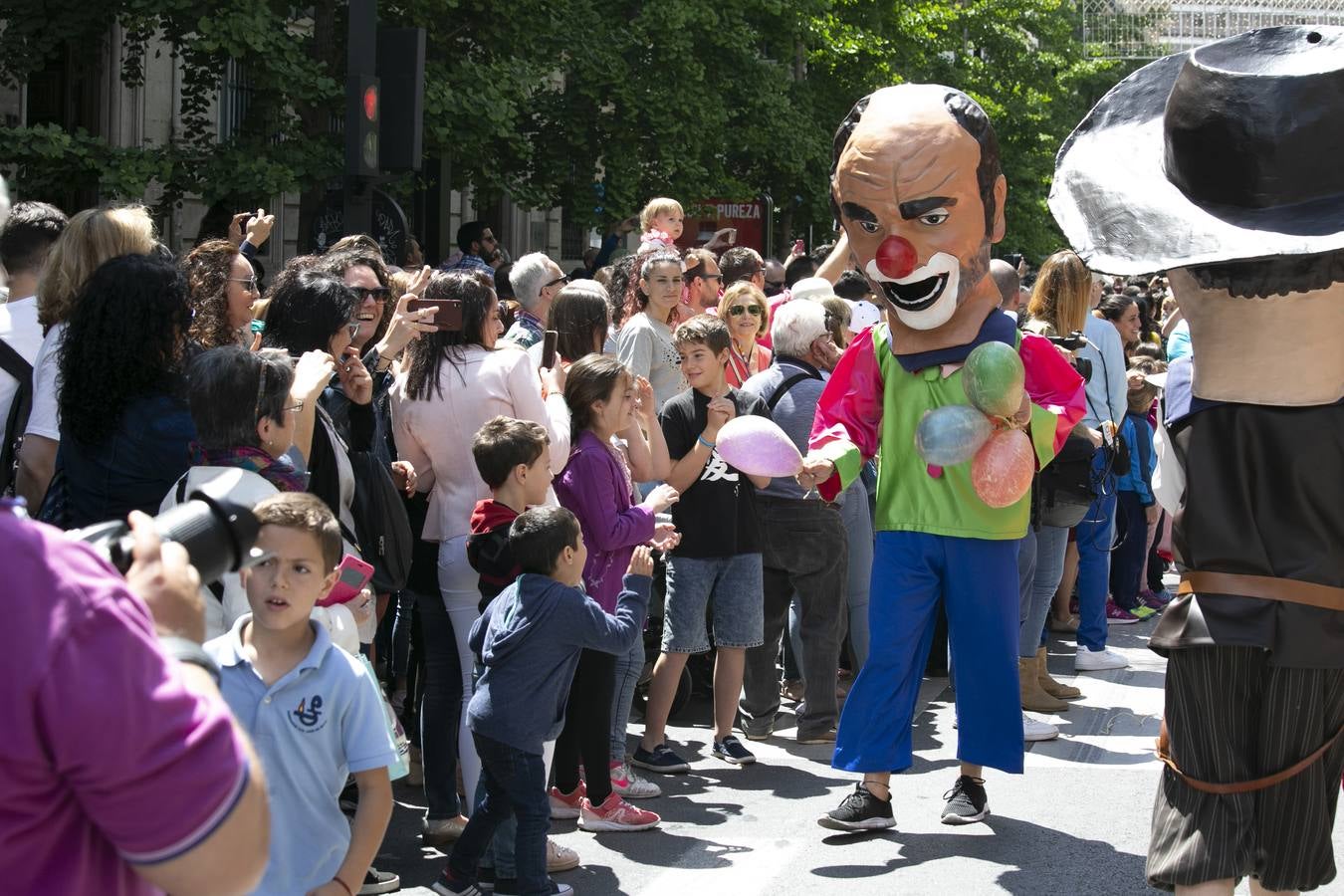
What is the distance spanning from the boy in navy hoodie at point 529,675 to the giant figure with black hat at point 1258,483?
5.45 ft

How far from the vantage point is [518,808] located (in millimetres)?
4816

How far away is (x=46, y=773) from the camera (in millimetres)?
1753

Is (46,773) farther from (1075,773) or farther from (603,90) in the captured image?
(603,90)

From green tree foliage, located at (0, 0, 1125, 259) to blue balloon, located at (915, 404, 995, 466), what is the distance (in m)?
7.55

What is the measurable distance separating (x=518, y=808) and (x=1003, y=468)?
6.59 ft

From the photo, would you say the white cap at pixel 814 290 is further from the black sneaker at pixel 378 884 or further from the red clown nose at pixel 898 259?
the black sneaker at pixel 378 884

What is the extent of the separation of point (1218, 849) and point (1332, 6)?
241ft

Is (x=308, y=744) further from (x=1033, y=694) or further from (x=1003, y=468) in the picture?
(x=1033, y=694)

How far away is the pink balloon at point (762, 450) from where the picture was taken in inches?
231

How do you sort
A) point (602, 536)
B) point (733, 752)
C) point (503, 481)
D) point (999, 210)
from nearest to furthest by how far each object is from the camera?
point (503, 481), point (602, 536), point (999, 210), point (733, 752)

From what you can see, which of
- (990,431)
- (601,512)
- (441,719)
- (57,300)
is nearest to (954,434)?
(990,431)

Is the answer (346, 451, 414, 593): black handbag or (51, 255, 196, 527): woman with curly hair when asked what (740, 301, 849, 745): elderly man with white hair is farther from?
(51, 255, 196, 527): woman with curly hair

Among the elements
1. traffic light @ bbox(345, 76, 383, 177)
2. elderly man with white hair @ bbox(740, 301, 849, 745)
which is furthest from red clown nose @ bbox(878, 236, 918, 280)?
traffic light @ bbox(345, 76, 383, 177)

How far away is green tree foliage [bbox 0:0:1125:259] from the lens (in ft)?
39.4
